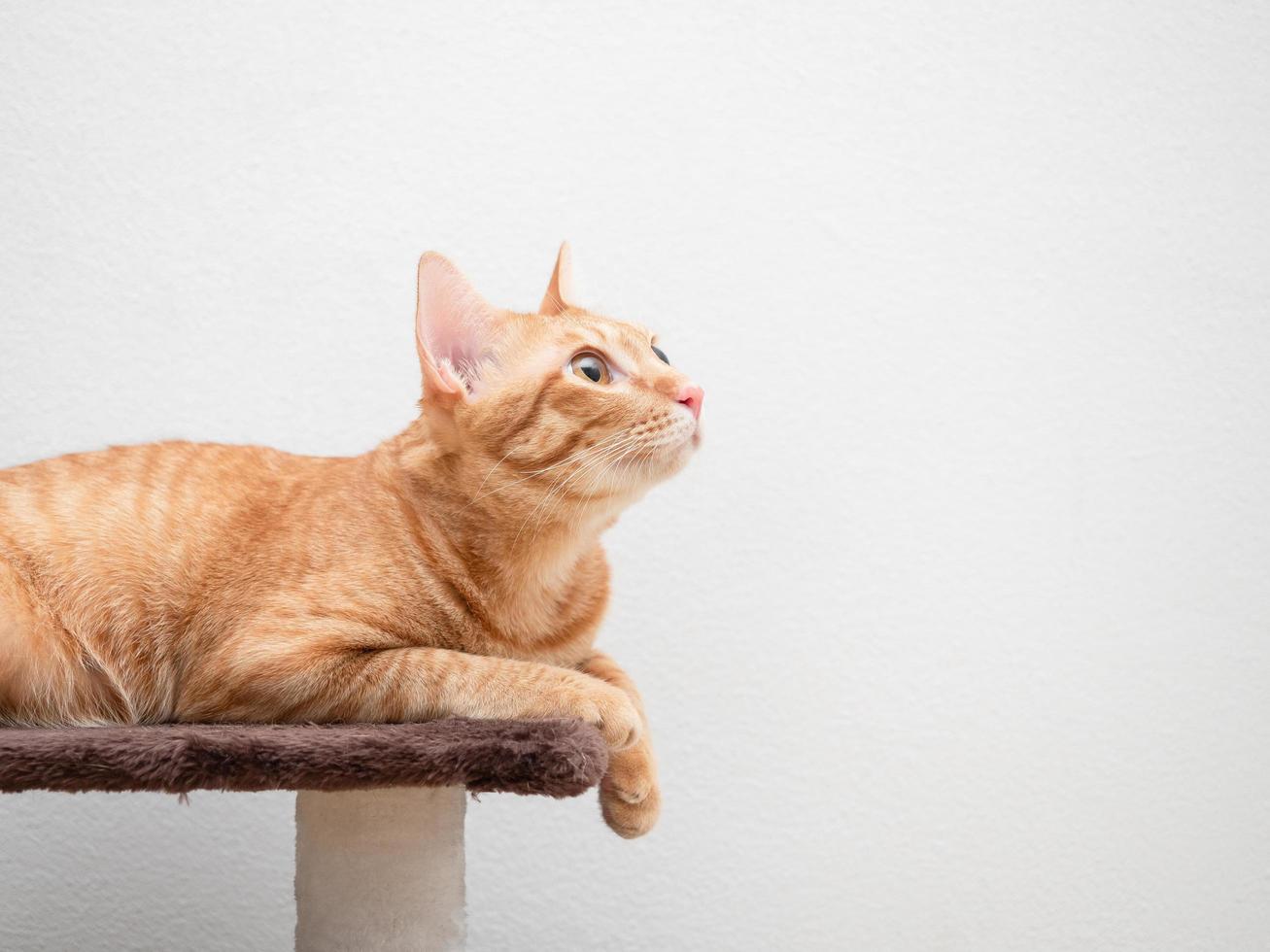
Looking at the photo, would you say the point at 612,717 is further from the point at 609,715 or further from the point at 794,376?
the point at 794,376

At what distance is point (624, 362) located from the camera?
4.76 feet

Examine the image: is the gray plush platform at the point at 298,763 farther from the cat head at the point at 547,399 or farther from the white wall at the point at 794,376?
the white wall at the point at 794,376

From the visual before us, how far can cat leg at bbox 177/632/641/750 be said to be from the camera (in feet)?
3.95

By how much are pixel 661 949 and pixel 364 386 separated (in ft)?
3.87

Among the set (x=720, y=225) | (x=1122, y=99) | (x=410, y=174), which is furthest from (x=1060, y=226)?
(x=410, y=174)

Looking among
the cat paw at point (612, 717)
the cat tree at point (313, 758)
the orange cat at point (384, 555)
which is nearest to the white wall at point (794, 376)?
the orange cat at point (384, 555)

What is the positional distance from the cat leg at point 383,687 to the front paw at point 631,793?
115 millimetres

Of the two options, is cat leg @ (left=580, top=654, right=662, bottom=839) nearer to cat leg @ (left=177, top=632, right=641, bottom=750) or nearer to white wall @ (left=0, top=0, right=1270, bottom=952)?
cat leg @ (left=177, top=632, right=641, bottom=750)

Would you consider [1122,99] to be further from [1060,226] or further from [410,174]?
[410,174]

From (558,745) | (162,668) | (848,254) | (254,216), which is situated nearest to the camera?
(558,745)

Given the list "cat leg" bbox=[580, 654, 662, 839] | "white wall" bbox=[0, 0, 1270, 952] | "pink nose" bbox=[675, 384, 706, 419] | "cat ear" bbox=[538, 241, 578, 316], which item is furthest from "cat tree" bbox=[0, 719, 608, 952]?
"white wall" bbox=[0, 0, 1270, 952]

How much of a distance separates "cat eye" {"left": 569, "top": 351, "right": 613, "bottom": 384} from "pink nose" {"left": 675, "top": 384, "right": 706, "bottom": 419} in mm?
104

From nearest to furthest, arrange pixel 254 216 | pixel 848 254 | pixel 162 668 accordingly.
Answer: pixel 162 668, pixel 254 216, pixel 848 254

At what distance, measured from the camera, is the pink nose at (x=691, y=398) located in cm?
139
